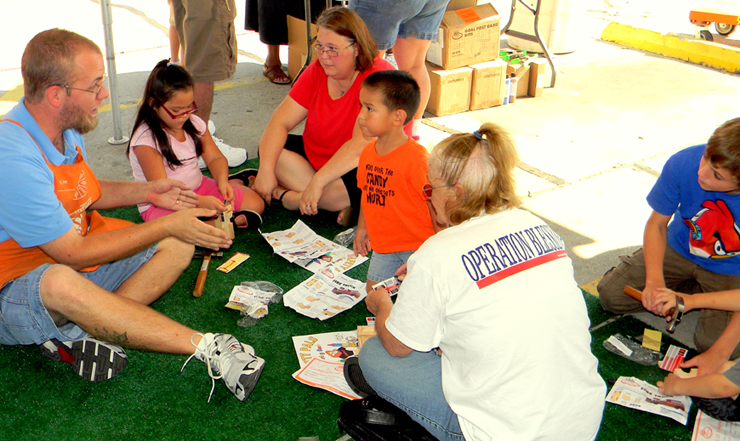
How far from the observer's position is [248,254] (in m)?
3.45

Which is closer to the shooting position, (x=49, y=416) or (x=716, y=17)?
(x=49, y=416)

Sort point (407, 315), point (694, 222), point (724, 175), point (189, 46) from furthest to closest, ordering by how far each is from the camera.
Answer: point (189, 46) → point (694, 222) → point (724, 175) → point (407, 315)

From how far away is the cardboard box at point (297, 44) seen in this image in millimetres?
5801

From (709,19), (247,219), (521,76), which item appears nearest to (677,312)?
(247,219)

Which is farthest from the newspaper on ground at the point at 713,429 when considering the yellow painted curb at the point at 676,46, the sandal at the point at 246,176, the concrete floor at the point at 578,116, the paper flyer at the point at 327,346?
the yellow painted curb at the point at 676,46

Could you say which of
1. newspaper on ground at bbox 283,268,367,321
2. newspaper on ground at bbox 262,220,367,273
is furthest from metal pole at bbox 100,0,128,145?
newspaper on ground at bbox 283,268,367,321

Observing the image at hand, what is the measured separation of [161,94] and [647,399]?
9.11 ft

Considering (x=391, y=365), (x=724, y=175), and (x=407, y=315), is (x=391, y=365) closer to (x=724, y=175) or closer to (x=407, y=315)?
(x=407, y=315)

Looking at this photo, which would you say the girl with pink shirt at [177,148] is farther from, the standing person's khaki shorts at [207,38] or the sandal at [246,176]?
the standing person's khaki shorts at [207,38]

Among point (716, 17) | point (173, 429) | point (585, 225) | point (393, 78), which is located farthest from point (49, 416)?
point (716, 17)

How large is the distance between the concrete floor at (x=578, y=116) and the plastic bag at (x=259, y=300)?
1.70 meters

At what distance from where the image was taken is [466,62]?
554cm

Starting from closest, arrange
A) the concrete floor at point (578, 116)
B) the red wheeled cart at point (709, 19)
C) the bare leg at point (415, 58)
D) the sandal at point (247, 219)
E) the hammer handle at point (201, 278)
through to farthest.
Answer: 1. the hammer handle at point (201, 278)
2. the sandal at point (247, 219)
3. the concrete floor at point (578, 116)
4. the bare leg at point (415, 58)
5. the red wheeled cart at point (709, 19)

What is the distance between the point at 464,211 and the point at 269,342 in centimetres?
137
